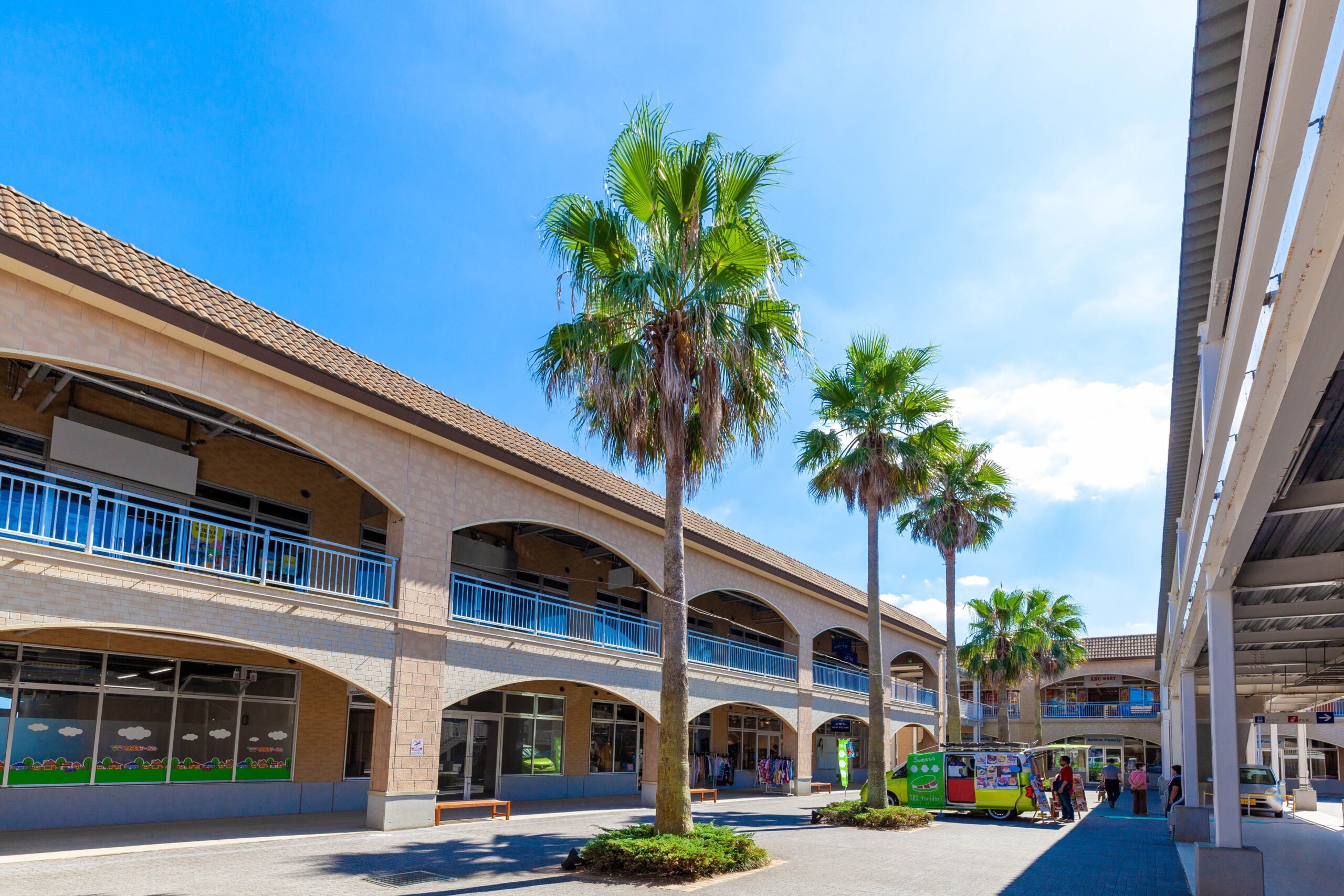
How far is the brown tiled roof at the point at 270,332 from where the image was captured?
41.5ft

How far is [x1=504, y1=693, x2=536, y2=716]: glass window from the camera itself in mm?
23688

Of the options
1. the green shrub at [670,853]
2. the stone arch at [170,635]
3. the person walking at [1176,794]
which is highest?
the stone arch at [170,635]

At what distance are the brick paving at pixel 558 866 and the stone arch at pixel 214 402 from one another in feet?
19.0

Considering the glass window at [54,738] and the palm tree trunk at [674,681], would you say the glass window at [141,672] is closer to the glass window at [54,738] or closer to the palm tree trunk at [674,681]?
the glass window at [54,738]

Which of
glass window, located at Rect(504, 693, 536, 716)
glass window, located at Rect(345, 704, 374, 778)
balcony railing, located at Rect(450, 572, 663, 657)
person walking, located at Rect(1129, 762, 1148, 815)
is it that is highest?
balcony railing, located at Rect(450, 572, 663, 657)

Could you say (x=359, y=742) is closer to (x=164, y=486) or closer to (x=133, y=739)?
(x=133, y=739)

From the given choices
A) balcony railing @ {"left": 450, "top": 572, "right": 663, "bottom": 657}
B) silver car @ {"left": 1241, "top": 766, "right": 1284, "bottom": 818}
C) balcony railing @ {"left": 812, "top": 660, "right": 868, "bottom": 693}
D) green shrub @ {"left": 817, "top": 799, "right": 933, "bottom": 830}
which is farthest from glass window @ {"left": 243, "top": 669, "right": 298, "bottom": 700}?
silver car @ {"left": 1241, "top": 766, "right": 1284, "bottom": 818}

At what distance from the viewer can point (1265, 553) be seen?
1103 cm

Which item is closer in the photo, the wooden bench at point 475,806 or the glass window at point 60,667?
the glass window at point 60,667

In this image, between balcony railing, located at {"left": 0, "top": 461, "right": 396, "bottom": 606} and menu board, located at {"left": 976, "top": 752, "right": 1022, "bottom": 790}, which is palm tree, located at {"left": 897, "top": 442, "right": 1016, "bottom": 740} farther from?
balcony railing, located at {"left": 0, "top": 461, "right": 396, "bottom": 606}

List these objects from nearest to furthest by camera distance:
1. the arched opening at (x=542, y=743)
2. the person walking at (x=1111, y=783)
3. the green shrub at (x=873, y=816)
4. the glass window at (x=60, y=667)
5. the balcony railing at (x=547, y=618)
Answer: the glass window at (x=60, y=667) < the balcony railing at (x=547, y=618) < the green shrub at (x=873, y=816) < the arched opening at (x=542, y=743) < the person walking at (x=1111, y=783)

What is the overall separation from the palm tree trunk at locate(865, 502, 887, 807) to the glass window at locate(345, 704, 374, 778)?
11088mm

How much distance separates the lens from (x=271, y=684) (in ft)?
60.6

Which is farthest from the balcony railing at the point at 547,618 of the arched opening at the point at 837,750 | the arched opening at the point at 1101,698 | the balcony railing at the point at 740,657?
the arched opening at the point at 1101,698
